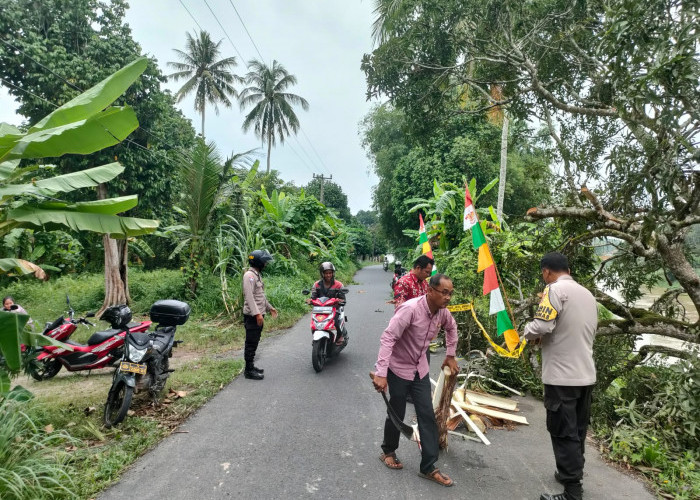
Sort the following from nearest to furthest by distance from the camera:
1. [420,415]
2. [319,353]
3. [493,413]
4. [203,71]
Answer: [420,415]
[493,413]
[319,353]
[203,71]

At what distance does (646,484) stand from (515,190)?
68.7 ft

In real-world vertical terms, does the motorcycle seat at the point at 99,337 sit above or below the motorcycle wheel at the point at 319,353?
above

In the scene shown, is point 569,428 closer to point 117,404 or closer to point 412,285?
point 412,285

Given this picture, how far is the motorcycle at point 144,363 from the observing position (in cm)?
408

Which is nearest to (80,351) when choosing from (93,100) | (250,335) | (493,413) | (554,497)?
(250,335)

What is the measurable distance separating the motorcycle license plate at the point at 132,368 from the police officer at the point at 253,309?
5.46ft

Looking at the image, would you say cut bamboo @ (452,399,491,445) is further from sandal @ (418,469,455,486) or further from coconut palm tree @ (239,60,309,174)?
coconut palm tree @ (239,60,309,174)

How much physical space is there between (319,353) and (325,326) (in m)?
0.42

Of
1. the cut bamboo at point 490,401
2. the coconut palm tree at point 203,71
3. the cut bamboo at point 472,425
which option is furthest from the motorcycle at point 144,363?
the coconut palm tree at point 203,71

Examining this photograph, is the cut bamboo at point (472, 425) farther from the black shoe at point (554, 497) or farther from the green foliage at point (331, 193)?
the green foliage at point (331, 193)

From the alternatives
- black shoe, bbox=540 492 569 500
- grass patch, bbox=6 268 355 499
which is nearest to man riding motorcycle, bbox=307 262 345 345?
grass patch, bbox=6 268 355 499

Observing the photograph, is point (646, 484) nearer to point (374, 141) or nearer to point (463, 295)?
point (463, 295)

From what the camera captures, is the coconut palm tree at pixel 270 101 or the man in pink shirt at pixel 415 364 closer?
the man in pink shirt at pixel 415 364

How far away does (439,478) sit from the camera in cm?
322
